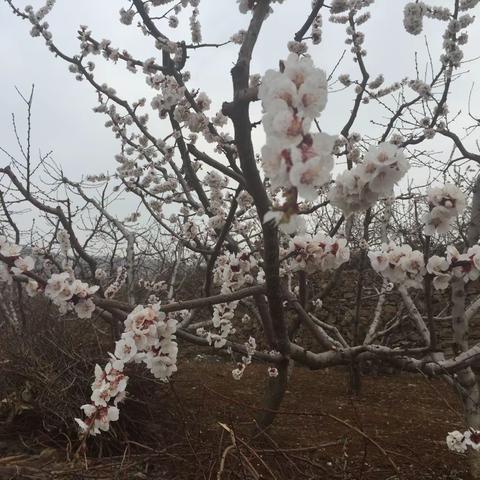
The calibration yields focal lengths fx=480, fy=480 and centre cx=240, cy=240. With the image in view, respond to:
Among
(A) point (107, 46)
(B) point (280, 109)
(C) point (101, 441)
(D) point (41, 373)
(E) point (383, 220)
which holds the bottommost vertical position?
(C) point (101, 441)

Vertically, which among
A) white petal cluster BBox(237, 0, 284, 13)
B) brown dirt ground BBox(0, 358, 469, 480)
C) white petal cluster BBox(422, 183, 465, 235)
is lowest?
brown dirt ground BBox(0, 358, 469, 480)

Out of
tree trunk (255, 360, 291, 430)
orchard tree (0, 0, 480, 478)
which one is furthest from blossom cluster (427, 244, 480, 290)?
tree trunk (255, 360, 291, 430)

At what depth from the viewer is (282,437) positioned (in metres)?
4.04

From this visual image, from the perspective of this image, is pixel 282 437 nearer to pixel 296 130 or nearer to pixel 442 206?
pixel 442 206

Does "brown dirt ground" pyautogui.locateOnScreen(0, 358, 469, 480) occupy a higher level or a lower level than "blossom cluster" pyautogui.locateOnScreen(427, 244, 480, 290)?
lower

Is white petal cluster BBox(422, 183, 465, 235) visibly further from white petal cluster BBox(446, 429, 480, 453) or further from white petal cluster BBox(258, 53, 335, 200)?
white petal cluster BBox(446, 429, 480, 453)

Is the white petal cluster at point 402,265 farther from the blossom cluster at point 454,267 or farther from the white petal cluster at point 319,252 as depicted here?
the white petal cluster at point 319,252

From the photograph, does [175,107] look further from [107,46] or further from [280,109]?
[280,109]

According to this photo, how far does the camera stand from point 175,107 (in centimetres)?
311

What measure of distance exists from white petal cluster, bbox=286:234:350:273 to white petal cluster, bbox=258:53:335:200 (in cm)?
119

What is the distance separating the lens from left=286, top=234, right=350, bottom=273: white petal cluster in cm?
216

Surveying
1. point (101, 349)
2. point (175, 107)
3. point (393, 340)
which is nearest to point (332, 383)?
point (393, 340)

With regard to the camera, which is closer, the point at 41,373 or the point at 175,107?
the point at 175,107

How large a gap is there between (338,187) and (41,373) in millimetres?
3261
